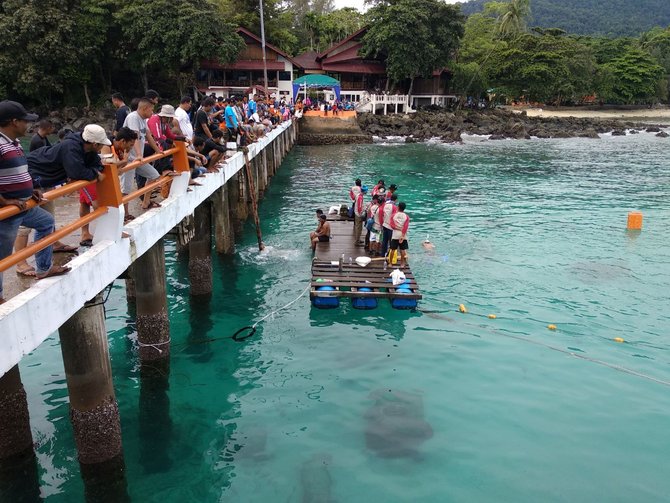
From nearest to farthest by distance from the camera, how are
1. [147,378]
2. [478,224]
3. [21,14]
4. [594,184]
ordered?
[147,378] < [478,224] < [594,184] < [21,14]

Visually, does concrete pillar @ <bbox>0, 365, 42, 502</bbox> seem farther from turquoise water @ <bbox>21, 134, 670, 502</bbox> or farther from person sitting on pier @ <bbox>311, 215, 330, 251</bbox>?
person sitting on pier @ <bbox>311, 215, 330, 251</bbox>

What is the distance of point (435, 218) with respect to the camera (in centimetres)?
2275

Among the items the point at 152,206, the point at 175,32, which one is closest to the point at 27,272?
the point at 152,206

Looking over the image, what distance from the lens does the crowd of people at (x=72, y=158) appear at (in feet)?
17.9

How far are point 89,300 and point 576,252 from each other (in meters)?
16.1

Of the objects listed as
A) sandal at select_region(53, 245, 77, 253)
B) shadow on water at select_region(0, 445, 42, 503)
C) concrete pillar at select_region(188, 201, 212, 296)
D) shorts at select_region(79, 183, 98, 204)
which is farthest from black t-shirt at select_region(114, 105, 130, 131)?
shadow on water at select_region(0, 445, 42, 503)

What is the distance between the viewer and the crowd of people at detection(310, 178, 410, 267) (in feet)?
46.0

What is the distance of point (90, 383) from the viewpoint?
6.84 meters

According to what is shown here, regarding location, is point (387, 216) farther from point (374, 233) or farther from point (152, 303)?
point (152, 303)

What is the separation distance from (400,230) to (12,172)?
9.90 metres

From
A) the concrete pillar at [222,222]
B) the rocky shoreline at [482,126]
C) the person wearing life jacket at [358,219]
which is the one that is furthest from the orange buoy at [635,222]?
the rocky shoreline at [482,126]

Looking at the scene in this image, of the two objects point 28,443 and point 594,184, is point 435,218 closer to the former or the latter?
point 594,184

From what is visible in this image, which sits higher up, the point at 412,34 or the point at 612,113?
the point at 412,34

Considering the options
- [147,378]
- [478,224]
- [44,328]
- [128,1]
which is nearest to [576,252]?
[478,224]
